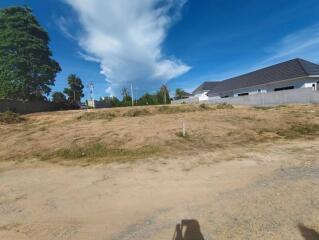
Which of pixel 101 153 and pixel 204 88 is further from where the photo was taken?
pixel 204 88

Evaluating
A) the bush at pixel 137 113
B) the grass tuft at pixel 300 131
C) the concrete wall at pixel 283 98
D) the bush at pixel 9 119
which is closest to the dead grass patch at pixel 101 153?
the grass tuft at pixel 300 131

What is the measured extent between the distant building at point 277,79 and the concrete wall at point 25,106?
93.0 ft

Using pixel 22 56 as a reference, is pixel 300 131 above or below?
below

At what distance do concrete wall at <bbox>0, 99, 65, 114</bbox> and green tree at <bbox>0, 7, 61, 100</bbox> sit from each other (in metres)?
1.48

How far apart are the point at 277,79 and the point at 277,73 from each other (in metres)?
1.59

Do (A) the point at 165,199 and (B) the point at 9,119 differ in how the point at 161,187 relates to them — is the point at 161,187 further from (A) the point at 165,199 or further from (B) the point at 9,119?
(B) the point at 9,119

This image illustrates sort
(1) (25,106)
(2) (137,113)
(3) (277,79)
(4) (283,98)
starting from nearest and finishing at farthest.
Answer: (2) (137,113) < (4) (283,98) < (3) (277,79) < (1) (25,106)

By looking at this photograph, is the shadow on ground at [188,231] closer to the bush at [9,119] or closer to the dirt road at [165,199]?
the dirt road at [165,199]

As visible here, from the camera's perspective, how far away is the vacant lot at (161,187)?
10.5 feet

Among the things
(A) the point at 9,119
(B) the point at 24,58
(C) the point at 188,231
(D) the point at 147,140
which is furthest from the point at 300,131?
(B) the point at 24,58

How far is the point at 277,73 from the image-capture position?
2705 cm

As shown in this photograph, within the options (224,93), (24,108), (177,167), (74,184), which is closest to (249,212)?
(177,167)

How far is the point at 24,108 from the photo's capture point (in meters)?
27.4

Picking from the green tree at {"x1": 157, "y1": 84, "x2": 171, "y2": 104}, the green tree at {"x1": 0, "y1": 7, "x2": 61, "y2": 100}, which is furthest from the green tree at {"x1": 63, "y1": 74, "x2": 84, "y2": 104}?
the green tree at {"x1": 0, "y1": 7, "x2": 61, "y2": 100}
